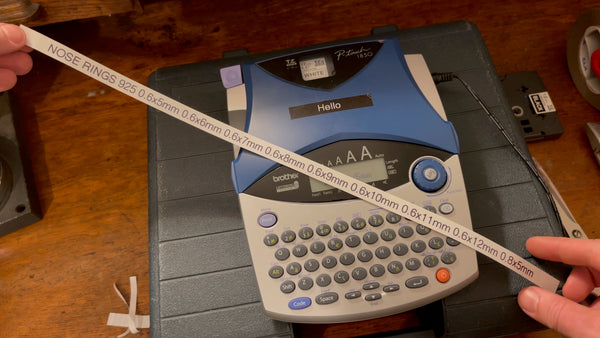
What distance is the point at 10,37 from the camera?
0.44m

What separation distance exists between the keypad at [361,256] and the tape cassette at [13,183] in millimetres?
347

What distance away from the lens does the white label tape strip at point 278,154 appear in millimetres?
439

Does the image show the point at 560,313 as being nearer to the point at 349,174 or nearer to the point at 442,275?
the point at 442,275

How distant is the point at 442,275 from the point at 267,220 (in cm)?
19

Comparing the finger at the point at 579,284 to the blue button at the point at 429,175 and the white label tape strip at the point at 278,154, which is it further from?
the blue button at the point at 429,175

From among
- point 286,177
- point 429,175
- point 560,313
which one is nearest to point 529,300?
point 560,313

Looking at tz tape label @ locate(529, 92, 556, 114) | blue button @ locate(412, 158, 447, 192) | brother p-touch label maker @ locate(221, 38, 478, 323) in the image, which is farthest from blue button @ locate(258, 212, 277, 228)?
tz tape label @ locate(529, 92, 556, 114)

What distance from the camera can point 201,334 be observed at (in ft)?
1.50

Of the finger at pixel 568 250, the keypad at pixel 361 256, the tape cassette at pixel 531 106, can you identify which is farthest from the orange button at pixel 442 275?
the tape cassette at pixel 531 106

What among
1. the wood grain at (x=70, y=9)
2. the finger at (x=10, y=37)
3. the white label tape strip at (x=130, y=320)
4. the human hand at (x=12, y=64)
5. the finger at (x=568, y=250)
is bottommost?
the finger at (x=568, y=250)

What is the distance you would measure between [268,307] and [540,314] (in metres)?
0.27

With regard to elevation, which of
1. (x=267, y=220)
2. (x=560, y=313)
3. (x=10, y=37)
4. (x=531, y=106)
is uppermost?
(x=10, y=37)

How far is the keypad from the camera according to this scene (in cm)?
42

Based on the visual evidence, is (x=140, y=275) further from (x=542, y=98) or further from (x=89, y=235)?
(x=542, y=98)
